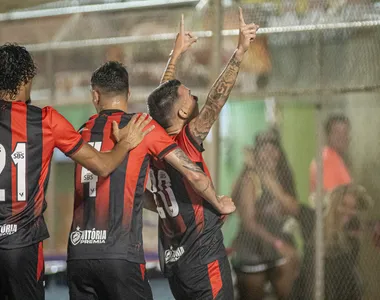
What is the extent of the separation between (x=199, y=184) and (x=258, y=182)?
118 inches

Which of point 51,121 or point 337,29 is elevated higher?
point 337,29

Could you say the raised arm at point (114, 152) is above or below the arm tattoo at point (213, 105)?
below

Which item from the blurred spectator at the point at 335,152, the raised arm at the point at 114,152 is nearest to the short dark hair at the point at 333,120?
the blurred spectator at the point at 335,152

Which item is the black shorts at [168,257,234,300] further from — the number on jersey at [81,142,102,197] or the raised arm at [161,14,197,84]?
the raised arm at [161,14,197,84]

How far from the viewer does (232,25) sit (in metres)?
8.24

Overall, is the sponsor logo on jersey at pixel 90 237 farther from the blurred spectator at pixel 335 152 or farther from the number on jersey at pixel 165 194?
the blurred spectator at pixel 335 152

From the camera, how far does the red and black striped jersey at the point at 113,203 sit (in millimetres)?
4941

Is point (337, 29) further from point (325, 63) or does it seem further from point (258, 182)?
point (258, 182)

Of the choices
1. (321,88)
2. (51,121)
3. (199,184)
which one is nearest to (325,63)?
(321,88)

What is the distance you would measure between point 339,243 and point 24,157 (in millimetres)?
3620

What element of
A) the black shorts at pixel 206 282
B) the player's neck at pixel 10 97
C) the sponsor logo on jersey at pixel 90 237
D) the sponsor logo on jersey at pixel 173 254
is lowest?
the black shorts at pixel 206 282

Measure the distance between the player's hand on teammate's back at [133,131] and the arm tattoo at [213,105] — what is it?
16.2 inches

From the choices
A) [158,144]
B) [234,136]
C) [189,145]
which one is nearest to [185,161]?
[158,144]

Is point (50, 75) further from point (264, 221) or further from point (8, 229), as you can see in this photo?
point (8, 229)
